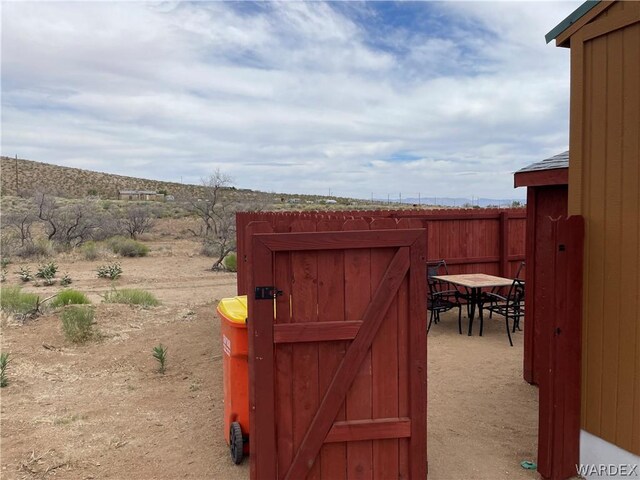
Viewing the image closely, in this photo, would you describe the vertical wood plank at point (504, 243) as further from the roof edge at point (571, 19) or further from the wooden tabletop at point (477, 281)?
the roof edge at point (571, 19)

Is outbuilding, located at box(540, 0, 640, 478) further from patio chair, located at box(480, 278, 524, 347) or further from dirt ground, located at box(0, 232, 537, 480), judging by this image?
patio chair, located at box(480, 278, 524, 347)

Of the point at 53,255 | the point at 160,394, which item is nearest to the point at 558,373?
the point at 160,394

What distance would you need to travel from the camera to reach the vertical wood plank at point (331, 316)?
3.15 m

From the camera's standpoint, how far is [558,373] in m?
3.66

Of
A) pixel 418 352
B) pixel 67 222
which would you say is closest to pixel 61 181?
pixel 67 222

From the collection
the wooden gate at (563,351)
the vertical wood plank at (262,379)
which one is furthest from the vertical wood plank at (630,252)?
the vertical wood plank at (262,379)

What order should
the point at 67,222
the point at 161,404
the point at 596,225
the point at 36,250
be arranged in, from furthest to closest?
the point at 67,222, the point at 36,250, the point at 161,404, the point at 596,225

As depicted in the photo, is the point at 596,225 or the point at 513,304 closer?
the point at 596,225

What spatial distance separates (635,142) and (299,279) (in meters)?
2.39

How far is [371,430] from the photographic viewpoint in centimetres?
324

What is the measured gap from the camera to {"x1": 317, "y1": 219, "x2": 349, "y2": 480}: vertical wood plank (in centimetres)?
315

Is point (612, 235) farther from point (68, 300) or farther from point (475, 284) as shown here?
point (68, 300)

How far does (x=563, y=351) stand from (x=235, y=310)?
2503 millimetres

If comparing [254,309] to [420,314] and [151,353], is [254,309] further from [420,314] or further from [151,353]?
[151,353]
